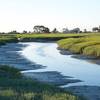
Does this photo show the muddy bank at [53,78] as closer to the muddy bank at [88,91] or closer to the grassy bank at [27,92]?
the muddy bank at [88,91]

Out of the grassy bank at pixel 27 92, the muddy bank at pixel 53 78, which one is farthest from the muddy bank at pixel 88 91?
the grassy bank at pixel 27 92

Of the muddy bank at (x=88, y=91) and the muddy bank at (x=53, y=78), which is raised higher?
the muddy bank at (x=88, y=91)

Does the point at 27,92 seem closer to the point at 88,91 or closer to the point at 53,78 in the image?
the point at 88,91

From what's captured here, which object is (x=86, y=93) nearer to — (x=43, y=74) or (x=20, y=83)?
(x=20, y=83)

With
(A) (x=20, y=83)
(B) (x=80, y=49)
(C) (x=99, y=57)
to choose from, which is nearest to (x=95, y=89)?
(A) (x=20, y=83)

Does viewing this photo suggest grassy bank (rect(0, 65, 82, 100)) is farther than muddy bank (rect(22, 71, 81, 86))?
No

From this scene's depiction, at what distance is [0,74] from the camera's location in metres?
26.6

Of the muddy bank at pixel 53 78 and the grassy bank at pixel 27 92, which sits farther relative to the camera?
the muddy bank at pixel 53 78

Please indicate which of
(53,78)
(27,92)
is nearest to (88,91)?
(27,92)

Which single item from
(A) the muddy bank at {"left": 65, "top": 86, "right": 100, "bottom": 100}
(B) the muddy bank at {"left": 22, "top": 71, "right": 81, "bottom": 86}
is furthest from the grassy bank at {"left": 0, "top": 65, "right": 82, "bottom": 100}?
(B) the muddy bank at {"left": 22, "top": 71, "right": 81, "bottom": 86}

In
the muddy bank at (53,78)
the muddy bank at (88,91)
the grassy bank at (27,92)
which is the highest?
the grassy bank at (27,92)

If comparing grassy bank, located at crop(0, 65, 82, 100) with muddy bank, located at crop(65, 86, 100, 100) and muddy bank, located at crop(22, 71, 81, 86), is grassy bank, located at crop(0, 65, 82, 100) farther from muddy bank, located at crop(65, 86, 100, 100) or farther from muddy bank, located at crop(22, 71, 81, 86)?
muddy bank, located at crop(22, 71, 81, 86)

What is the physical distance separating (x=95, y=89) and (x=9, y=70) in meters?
6.75

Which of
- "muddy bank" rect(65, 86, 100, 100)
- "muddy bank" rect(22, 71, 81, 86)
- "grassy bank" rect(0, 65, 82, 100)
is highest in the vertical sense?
"grassy bank" rect(0, 65, 82, 100)
